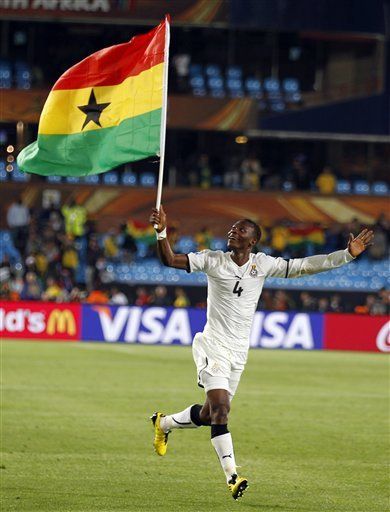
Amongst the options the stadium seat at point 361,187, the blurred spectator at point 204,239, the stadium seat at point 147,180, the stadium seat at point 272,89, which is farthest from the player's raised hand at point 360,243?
the stadium seat at point 361,187

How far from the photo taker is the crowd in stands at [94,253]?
34.9 metres

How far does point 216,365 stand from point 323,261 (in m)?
1.26

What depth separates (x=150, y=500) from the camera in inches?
446

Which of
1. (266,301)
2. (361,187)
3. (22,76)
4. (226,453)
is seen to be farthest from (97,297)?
(226,453)

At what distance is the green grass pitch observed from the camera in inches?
456

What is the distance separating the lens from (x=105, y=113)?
1288cm

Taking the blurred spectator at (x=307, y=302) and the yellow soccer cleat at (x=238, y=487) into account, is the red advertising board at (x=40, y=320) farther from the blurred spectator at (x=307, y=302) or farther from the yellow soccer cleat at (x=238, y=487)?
the yellow soccer cleat at (x=238, y=487)

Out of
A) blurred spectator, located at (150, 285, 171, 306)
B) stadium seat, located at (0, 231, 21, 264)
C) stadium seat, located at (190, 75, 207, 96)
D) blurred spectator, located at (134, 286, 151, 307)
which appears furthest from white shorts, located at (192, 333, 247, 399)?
stadium seat, located at (190, 75, 207, 96)

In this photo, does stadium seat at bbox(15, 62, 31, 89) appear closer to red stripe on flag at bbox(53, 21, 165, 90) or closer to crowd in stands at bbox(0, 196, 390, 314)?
crowd in stands at bbox(0, 196, 390, 314)

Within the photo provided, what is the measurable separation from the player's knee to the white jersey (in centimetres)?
53

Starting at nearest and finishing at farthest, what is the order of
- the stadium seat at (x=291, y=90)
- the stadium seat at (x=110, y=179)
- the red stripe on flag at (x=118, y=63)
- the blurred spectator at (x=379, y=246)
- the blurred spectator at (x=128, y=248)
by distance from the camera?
the red stripe on flag at (x=118, y=63) < the blurred spectator at (x=128, y=248) < the blurred spectator at (x=379, y=246) < the stadium seat at (x=110, y=179) < the stadium seat at (x=291, y=90)

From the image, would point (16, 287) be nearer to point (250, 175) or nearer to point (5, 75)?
point (5, 75)

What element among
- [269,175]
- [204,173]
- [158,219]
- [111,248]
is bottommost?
[111,248]

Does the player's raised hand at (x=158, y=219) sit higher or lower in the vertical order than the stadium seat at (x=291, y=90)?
lower
